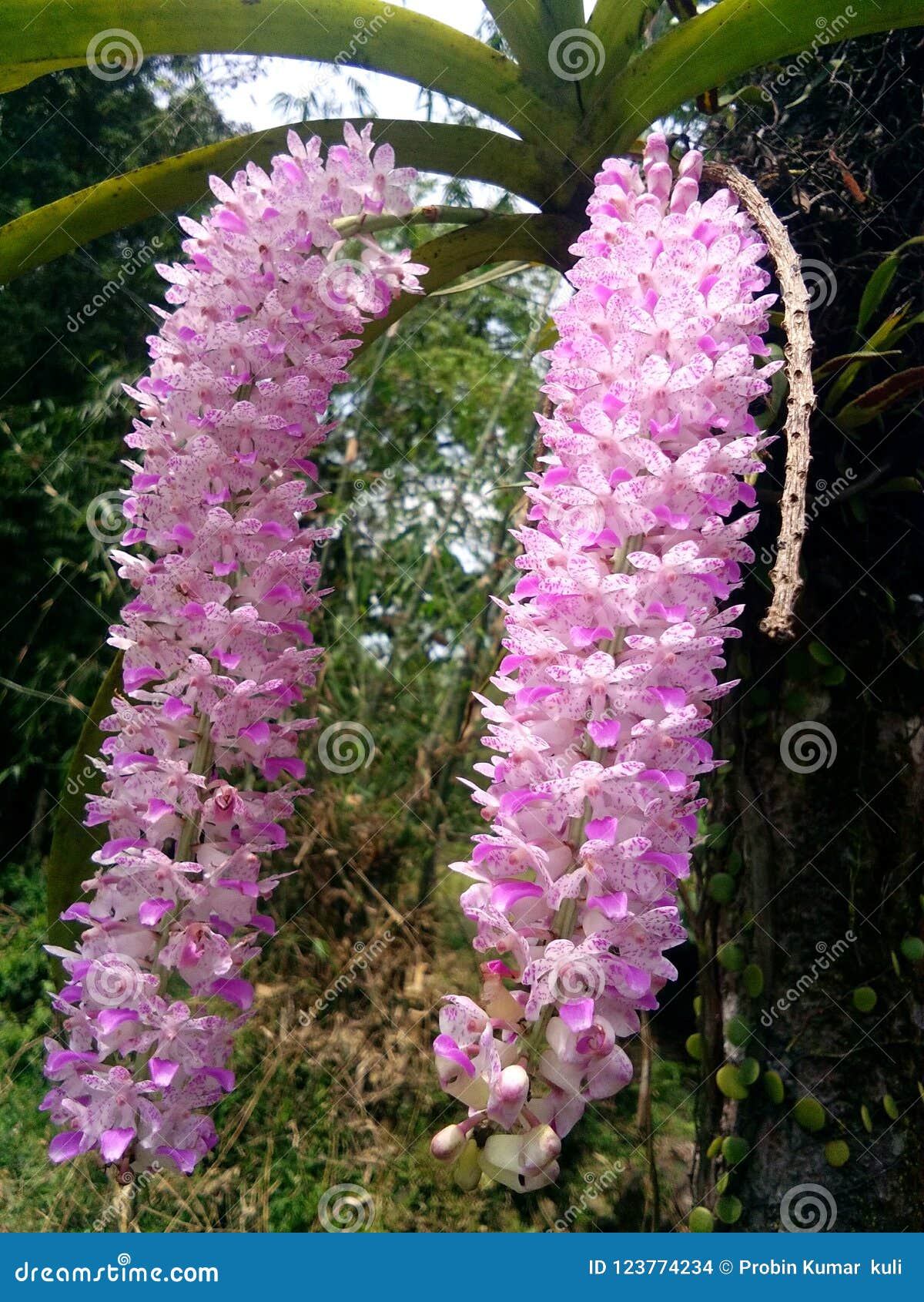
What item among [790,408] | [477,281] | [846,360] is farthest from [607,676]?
[477,281]

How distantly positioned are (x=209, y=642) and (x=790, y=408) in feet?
1.67

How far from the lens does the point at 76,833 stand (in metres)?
1.10

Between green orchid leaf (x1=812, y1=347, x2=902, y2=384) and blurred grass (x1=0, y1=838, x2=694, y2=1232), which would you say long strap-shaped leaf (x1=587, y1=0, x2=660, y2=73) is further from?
blurred grass (x1=0, y1=838, x2=694, y2=1232)

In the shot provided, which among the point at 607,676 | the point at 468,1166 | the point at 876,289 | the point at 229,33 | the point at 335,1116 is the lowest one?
the point at 335,1116

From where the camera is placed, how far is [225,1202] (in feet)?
6.46

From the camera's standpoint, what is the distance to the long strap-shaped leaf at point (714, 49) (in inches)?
39.3

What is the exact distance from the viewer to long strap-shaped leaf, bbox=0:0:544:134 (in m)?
1.01

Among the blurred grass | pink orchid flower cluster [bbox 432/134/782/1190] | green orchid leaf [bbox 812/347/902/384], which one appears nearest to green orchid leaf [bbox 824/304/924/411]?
green orchid leaf [bbox 812/347/902/384]

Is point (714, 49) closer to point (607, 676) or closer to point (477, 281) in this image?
point (477, 281)

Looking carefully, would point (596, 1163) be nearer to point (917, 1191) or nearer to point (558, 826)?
point (917, 1191)

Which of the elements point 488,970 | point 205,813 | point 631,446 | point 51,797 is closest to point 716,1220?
point 488,970

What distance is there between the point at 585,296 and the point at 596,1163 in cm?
186

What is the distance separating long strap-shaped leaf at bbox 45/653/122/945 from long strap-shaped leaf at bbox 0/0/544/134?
65cm

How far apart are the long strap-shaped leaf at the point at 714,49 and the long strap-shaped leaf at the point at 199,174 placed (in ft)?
0.35
